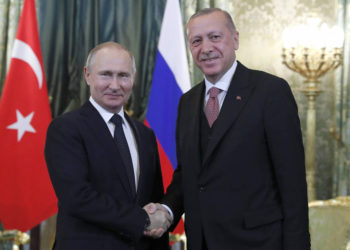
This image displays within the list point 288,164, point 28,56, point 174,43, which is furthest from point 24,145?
point 288,164

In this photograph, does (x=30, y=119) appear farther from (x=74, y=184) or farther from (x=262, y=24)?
(x=262, y=24)

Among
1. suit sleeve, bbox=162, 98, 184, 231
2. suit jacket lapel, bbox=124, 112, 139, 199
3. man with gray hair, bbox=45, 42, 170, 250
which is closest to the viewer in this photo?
man with gray hair, bbox=45, 42, 170, 250

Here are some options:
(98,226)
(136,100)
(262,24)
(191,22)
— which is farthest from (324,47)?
(98,226)

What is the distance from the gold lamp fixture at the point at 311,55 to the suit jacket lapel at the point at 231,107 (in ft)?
6.81

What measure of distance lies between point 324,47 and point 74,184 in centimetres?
268

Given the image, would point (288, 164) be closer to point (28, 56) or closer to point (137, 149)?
point (137, 149)

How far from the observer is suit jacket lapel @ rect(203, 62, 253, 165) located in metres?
2.00

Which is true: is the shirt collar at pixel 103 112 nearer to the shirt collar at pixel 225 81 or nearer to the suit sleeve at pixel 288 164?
the shirt collar at pixel 225 81

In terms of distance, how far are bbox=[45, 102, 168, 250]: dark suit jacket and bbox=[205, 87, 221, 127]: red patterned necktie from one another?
401mm

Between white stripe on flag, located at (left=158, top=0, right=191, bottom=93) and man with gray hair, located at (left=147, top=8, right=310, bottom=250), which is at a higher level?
white stripe on flag, located at (left=158, top=0, right=191, bottom=93)

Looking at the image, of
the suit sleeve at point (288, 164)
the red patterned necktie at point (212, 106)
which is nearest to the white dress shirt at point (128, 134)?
the red patterned necktie at point (212, 106)

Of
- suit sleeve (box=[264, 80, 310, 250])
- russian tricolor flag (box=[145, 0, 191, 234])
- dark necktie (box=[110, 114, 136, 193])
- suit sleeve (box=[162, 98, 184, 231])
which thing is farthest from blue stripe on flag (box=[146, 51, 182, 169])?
suit sleeve (box=[264, 80, 310, 250])

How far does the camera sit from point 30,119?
3.47 metres

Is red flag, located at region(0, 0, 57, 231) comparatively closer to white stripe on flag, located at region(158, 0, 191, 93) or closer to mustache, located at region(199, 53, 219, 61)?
white stripe on flag, located at region(158, 0, 191, 93)
